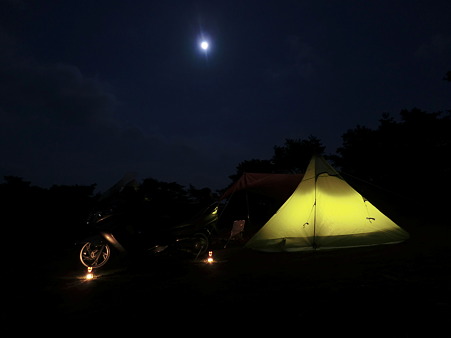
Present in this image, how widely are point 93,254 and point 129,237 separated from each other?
2.98 feet

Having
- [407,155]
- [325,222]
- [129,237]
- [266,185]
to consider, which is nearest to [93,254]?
[129,237]

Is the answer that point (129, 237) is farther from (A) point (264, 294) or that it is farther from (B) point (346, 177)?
(B) point (346, 177)

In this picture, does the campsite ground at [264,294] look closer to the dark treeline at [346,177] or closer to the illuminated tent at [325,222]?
the illuminated tent at [325,222]

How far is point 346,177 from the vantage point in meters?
18.9

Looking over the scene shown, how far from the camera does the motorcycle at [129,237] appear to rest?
5637 millimetres

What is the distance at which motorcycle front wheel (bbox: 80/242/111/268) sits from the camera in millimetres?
5906

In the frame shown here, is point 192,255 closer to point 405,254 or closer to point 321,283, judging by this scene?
point 321,283

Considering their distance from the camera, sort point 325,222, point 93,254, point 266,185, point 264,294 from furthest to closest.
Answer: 1. point 266,185
2. point 325,222
3. point 93,254
4. point 264,294

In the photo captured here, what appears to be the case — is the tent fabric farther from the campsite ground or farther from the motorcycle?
the campsite ground

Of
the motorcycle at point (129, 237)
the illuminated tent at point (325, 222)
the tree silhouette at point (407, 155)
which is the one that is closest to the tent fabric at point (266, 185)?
the illuminated tent at point (325, 222)

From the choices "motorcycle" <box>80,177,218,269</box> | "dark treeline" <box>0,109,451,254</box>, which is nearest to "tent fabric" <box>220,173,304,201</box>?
"dark treeline" <box>0,109,451,254</box>

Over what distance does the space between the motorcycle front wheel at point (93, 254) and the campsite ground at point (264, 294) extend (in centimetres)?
21

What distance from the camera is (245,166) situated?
25922 mm

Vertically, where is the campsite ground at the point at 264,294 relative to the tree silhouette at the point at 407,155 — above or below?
below
